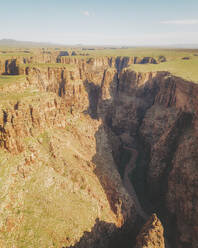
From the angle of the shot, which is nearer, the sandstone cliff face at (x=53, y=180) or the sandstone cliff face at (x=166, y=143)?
the sandstone cliff face at (x=53, y=180)

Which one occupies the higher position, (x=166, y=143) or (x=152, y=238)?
(x=166, y=143)

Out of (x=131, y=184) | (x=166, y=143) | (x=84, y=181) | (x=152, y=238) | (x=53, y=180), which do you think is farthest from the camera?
(x=131, y=184)

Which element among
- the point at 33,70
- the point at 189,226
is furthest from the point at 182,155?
the point at 33,70

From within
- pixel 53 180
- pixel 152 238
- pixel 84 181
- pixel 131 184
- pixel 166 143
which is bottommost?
pixel 131 184

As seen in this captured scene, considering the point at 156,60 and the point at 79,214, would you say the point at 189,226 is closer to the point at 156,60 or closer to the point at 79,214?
the point at 79,214

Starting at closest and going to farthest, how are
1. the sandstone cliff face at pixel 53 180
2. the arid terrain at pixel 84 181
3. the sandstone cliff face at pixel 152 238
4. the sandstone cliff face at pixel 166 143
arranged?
the sandstone cliff face at pixel 152 238, the sandstone cliff face at pixel 53 180, the arid terrain at pixel 84 181, the sandstone cliff face at pixel 166 143

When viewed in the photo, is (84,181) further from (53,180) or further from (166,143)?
(166,143)

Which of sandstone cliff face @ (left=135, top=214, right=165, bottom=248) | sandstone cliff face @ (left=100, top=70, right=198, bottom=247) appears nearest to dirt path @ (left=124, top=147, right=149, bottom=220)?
sandstone cliff face @ (left=100, top=70, right=198, bottom=247)

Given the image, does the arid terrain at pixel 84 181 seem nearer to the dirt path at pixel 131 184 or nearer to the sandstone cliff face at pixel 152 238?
the sandstone cliff face at pixel 152 238

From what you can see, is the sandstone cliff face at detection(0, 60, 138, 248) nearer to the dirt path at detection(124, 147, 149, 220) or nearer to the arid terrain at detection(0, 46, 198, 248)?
the arid terrain at detection(0, 46, 198, 248)

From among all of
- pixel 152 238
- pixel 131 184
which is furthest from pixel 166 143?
pixel 152 238

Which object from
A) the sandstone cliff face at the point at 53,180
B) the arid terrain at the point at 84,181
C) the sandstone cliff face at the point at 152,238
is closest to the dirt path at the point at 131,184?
the arid terrain at the point at 84,181
